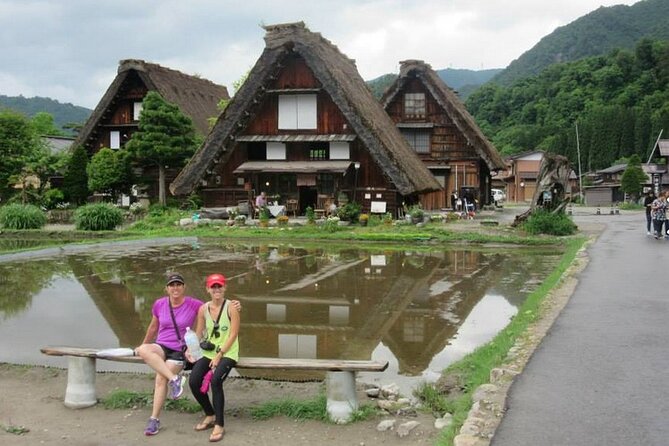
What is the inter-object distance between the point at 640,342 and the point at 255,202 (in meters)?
22.2

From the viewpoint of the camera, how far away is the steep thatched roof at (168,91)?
35.7 metres

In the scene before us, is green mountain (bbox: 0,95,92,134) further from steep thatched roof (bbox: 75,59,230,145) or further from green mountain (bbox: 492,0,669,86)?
green mountain (bbox: 492,0,669,86)

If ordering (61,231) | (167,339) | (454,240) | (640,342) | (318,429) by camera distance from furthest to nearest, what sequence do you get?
1. (61,231)
2. (454,240)
3. (640,342)
4. (167,339)
5. (318,429)

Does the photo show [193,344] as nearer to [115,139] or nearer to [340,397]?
[340,397]

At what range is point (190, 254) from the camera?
17703 millimetres

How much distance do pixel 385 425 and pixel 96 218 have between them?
21634mm

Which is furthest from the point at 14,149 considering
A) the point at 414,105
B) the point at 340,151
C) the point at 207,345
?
the point at 207,345

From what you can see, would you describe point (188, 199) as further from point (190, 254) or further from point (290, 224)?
point (190, 254)

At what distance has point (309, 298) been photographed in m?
10.7

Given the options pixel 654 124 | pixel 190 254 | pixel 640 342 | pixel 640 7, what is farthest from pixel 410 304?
pixel 640 7

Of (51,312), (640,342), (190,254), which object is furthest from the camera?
(190,254)

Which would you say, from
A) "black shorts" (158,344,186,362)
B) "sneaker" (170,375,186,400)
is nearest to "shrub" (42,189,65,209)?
"black shorts" (158,344,186,362)

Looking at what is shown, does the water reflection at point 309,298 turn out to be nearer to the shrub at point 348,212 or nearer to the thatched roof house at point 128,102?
the shrub at point 348,212

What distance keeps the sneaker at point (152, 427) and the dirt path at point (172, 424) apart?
62 mm
